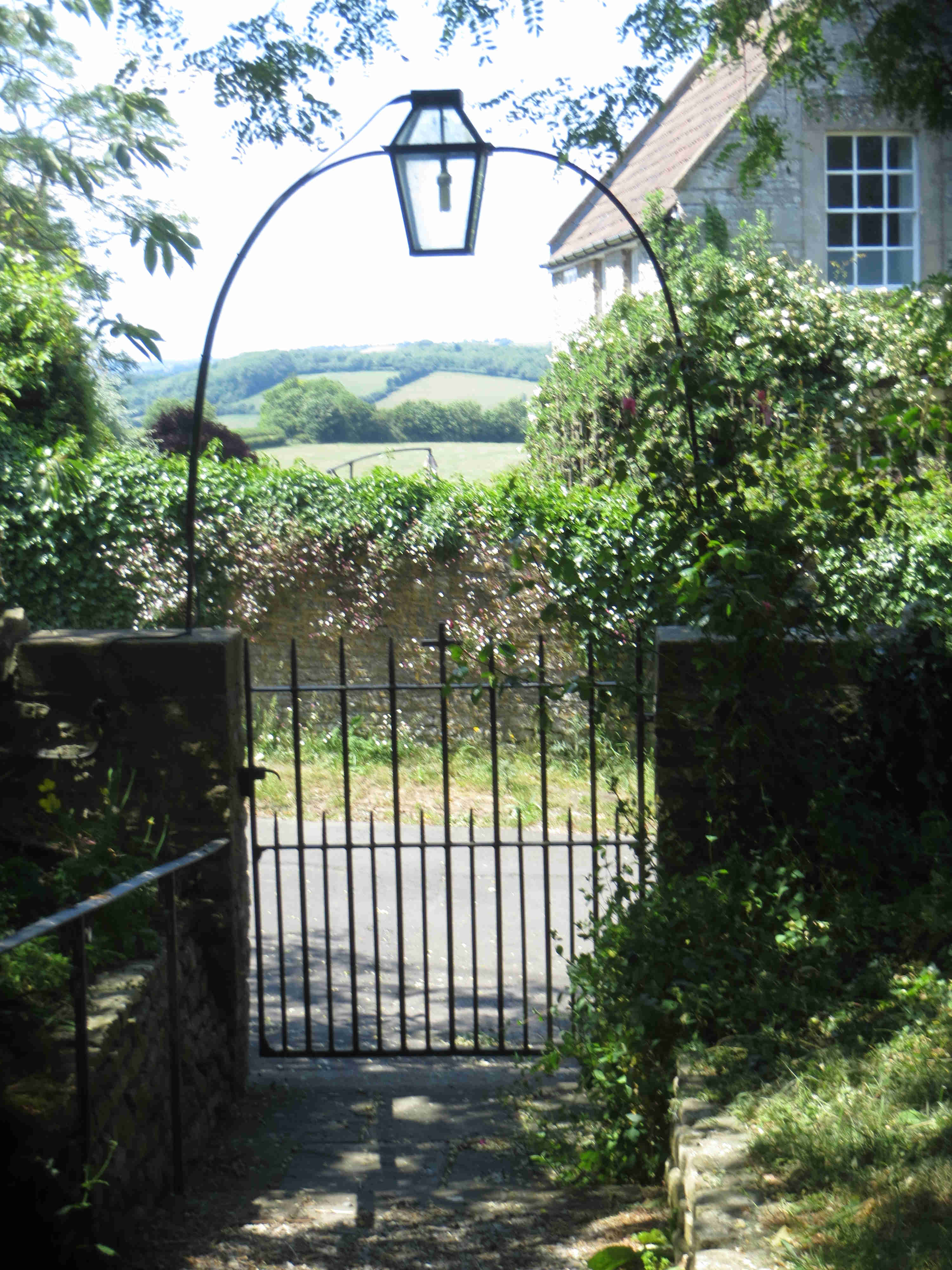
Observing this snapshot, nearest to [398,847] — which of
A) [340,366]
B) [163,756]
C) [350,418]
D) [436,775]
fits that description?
[163,756]

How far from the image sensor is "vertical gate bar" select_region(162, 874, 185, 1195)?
3.51m

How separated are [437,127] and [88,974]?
3.07 metres

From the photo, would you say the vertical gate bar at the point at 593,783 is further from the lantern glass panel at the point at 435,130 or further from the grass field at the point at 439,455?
the grass field at the point at 439,455

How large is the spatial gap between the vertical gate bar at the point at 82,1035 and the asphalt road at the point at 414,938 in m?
1.37

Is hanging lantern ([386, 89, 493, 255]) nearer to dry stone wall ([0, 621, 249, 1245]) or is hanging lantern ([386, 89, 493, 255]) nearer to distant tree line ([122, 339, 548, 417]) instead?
dry stone wall ([0, 621, 249, 1245])

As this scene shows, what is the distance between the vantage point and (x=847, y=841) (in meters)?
3.83

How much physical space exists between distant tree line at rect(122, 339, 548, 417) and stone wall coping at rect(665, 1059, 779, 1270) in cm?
3601

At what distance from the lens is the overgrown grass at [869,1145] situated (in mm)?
2215

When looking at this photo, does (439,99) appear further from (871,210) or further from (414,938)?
(871,210)

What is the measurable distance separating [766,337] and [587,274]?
1319 cm

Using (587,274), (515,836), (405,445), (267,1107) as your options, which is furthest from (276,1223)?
(405,445)

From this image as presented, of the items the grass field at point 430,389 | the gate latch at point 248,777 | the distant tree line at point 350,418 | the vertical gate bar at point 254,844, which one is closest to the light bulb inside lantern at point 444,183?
the vertical gate bar at point 254,844

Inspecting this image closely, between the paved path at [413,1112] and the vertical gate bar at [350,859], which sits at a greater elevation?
the vertical gate bar at [350,859]

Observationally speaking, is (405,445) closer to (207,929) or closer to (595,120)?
(595,120)
